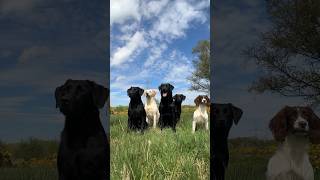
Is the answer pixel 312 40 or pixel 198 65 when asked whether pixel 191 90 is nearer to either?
pixel 198 65

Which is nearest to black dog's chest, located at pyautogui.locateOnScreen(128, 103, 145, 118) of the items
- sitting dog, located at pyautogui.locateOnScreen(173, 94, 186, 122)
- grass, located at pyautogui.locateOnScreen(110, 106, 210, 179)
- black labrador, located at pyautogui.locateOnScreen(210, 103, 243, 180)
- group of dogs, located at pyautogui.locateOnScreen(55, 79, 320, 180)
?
sitting dog, located at pyautogui.locateOnScreen(173, 94, 186, 122)

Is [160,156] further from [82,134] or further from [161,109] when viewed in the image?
[161,109]

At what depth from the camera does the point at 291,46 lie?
9602 mm

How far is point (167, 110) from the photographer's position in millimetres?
12703

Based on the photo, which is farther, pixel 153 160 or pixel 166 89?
pixel 166 89

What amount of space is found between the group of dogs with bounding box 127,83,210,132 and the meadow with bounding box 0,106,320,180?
2.08 m

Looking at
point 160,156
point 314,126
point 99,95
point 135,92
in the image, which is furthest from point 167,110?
point 314,126

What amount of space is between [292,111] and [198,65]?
12.2ft

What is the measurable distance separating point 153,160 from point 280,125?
6.54ft

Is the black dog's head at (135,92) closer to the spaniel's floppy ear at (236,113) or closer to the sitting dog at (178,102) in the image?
the sitting dog at (178,102)

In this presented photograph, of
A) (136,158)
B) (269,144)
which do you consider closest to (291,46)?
(269,144)

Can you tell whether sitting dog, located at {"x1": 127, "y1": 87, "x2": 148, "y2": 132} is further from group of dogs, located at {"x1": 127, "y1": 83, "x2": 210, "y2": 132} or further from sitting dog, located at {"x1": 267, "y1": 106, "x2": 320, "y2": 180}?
sitting dog, located at {"x1": 267, "y1": 106, "x2": 320, "y2": 180}

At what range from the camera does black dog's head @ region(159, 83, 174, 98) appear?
40.4 feet

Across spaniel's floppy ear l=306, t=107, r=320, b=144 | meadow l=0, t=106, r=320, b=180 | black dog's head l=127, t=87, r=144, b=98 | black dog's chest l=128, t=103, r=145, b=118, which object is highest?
black dog's head l=127, t=87, r=144, b=98
